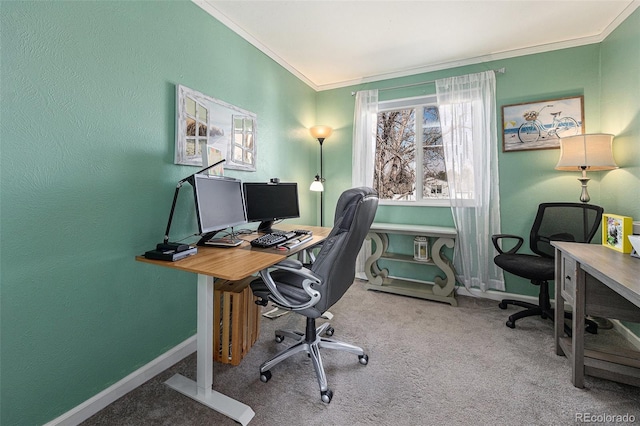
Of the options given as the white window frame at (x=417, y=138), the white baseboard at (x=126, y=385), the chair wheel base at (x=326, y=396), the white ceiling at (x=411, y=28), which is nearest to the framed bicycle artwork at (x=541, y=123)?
the white ceiling at (x=411, y=28)

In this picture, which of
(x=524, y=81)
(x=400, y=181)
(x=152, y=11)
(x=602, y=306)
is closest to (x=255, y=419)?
(x=602, y=306)

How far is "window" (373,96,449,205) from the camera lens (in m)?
3.12

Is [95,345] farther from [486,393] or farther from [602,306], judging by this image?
[602,306]

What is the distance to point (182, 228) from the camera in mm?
1842

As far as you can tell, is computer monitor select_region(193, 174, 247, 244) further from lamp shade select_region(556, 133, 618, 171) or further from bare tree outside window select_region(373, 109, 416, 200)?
lamp shade select_region(556, 133, 618, 171)

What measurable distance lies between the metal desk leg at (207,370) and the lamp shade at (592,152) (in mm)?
2850

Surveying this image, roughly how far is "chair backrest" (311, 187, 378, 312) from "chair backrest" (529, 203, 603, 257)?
1882mm

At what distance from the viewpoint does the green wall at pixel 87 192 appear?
112cm

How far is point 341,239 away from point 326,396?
2.75ft

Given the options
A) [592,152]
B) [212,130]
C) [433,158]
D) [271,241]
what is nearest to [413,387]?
[271,241]

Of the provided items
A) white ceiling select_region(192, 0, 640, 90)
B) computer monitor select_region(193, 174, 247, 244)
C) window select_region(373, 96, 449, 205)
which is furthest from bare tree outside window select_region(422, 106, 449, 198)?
computer monitor select_region(193, 174, 247, 244)

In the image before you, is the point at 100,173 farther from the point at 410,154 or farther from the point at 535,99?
the point at 535,99

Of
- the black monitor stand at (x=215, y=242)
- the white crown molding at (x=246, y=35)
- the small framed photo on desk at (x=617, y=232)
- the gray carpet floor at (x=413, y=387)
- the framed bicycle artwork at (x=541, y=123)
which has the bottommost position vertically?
the gray carpet floor at (x=413, y=387)

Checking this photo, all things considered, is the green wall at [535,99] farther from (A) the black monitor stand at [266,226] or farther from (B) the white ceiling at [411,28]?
(A) the black monitor stand at [266,226]
